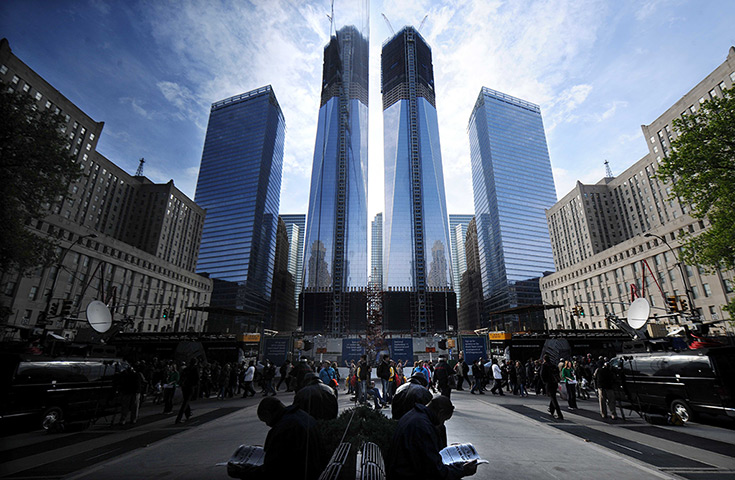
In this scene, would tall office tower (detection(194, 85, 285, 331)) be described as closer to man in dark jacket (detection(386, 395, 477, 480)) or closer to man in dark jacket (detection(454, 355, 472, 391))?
man in dark jacket (detection(454, 355, 472, 391))

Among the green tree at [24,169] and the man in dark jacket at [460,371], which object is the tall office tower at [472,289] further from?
the green tree at [24,169]

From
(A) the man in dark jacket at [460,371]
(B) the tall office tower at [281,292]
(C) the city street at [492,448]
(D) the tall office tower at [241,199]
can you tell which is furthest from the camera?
(B) the tall office tower at [281,292]

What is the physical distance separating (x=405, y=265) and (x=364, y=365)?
325 feet

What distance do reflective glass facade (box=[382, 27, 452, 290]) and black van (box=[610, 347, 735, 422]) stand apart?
3866 inches

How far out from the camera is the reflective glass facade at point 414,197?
111250mm

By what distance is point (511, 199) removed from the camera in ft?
381

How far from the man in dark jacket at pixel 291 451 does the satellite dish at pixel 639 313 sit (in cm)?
2060

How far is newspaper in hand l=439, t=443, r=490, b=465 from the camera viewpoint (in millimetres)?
2986

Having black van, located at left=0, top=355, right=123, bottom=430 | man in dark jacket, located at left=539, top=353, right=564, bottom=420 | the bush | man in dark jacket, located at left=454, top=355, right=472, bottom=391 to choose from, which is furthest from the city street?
man in dark jacket, located at left=454, top=355, right=472, bottom=391

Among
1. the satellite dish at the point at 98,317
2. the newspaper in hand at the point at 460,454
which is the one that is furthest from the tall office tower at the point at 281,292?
the newspaper in hand at the point at 460,454

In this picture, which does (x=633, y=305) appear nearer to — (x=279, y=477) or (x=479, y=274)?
(x=279, y=477)

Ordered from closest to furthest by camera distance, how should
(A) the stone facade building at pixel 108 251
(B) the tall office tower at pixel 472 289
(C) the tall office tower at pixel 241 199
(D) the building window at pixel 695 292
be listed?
(A) the stone facade building at pixel 108 251
(D) the building window at pixel 695 292
(C) the tall office tower at pixel 241 199
(B) the tall office tower at pixel 472 289

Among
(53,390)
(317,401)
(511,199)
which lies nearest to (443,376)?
(317,401)

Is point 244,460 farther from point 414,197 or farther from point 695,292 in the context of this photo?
point 414,197
